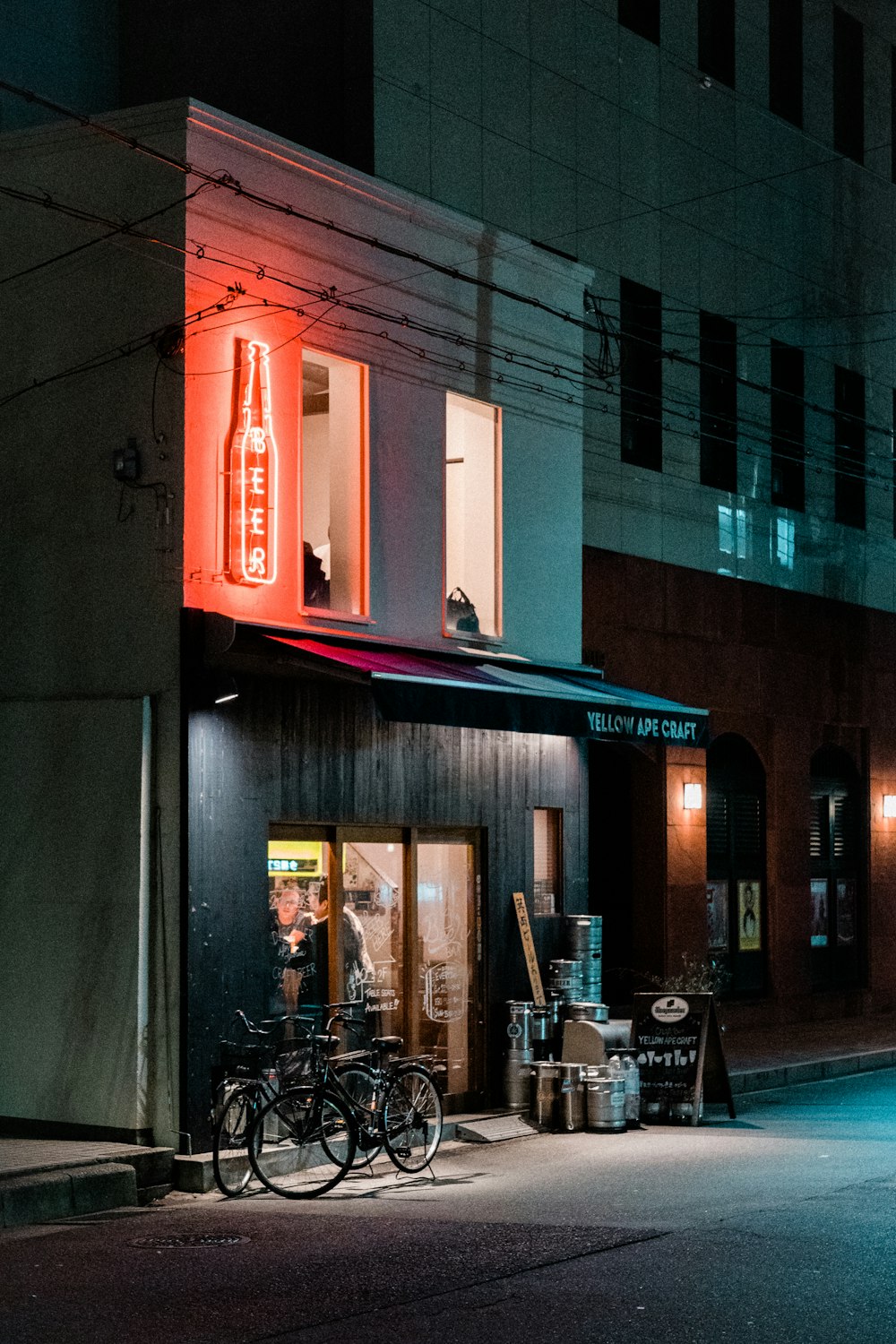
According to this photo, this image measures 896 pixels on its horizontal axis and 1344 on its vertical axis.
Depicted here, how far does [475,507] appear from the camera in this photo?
→ 17281 millimetres

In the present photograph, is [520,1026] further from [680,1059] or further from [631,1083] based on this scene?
[680,1059]

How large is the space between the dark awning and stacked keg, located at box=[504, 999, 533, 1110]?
2.62 meters

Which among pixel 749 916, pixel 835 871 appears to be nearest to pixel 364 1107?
pixel 749 916

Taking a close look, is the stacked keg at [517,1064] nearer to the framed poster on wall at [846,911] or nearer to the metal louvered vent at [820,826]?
the metal louvered vent at [820,826]

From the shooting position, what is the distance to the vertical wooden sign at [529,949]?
54.7 ft

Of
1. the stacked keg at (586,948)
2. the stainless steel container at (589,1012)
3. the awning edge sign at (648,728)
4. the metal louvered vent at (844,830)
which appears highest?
the awning edge sign at (648,728)

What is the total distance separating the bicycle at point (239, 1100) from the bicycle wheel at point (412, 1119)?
34.1 inches

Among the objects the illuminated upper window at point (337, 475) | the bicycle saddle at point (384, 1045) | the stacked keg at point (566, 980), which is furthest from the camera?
the stacked keg at point (566, 980)

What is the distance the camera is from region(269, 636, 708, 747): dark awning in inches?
542

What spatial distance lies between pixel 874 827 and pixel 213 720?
15052 millimetres

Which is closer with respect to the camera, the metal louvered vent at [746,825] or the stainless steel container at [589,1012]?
the stainless steel container at [589,1012]

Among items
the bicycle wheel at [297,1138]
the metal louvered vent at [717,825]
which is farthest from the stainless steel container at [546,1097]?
the metal louvered vent at [717,825]

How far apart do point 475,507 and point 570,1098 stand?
5550mm

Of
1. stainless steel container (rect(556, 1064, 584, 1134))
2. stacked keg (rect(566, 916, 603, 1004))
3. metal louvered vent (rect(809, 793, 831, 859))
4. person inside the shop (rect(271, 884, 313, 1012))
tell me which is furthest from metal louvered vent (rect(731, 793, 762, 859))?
person inside the shop (rect(271, 884, 313, 1012))
